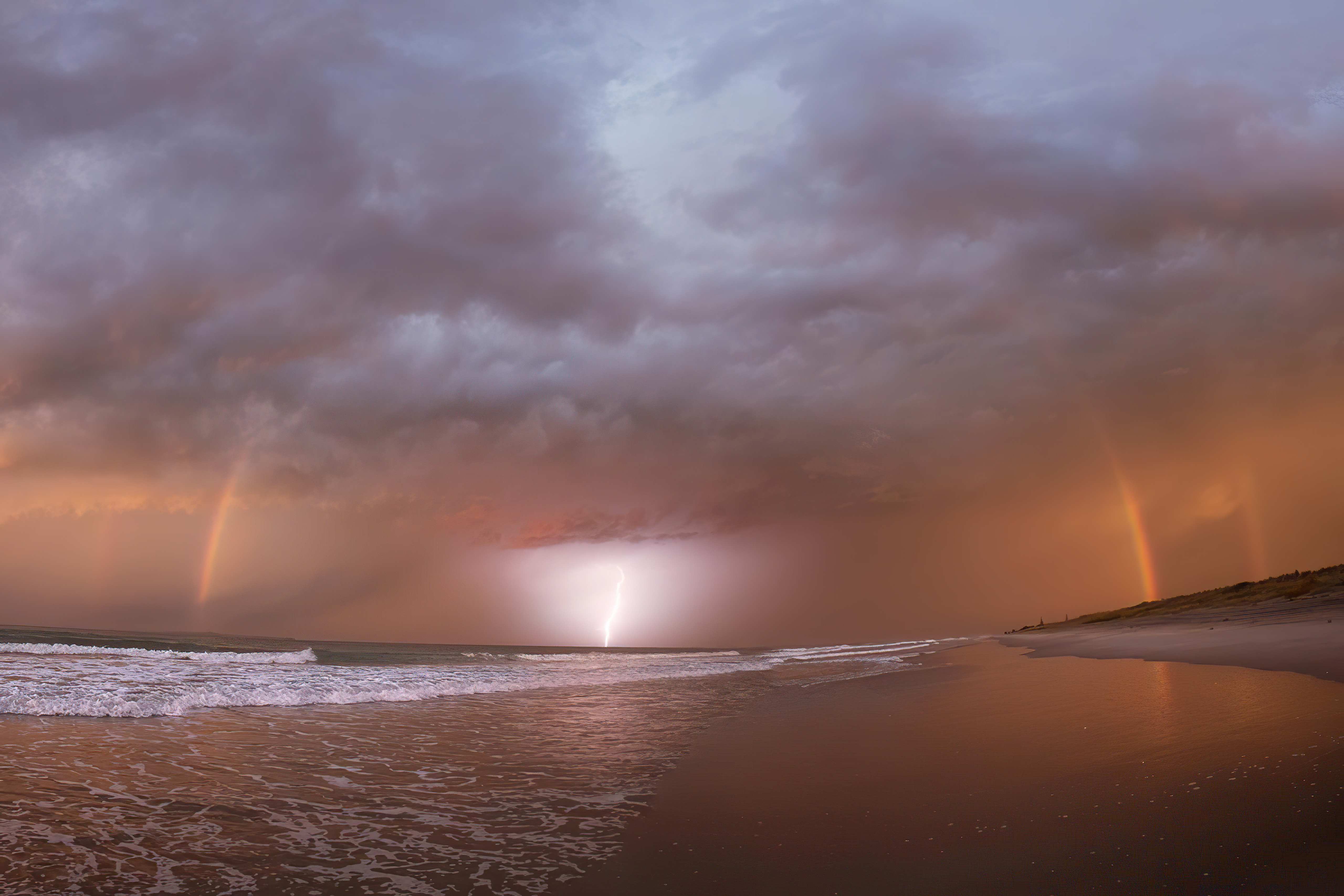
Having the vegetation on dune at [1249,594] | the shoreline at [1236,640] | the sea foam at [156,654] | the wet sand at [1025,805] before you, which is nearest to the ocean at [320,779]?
the wet sand at [1025,805]

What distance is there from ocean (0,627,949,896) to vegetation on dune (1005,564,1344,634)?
36317 mm

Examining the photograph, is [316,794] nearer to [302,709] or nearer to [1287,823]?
[1287,823]

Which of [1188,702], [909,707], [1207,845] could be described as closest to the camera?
[1207,845]

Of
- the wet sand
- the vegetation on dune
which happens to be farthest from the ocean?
the vegetation on dune

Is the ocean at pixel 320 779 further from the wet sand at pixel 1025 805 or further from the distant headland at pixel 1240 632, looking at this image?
the distant headland at pixel 1240 632

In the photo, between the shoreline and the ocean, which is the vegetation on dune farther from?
the ocean

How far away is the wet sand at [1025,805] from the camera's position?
457 cm

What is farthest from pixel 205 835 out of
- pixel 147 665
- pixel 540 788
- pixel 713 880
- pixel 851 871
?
pixel 147 665

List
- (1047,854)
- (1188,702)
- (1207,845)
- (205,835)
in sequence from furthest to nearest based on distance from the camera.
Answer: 1. (1188,702)
2. (205,835)
3. (1047,854)
4. (1207,845)

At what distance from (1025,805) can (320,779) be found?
8.07m

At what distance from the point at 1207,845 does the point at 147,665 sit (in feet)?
104

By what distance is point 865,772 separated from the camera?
8.33 meters

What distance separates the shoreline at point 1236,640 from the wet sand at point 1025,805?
3.03 metres

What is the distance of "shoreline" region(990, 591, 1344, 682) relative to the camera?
14070 mm
